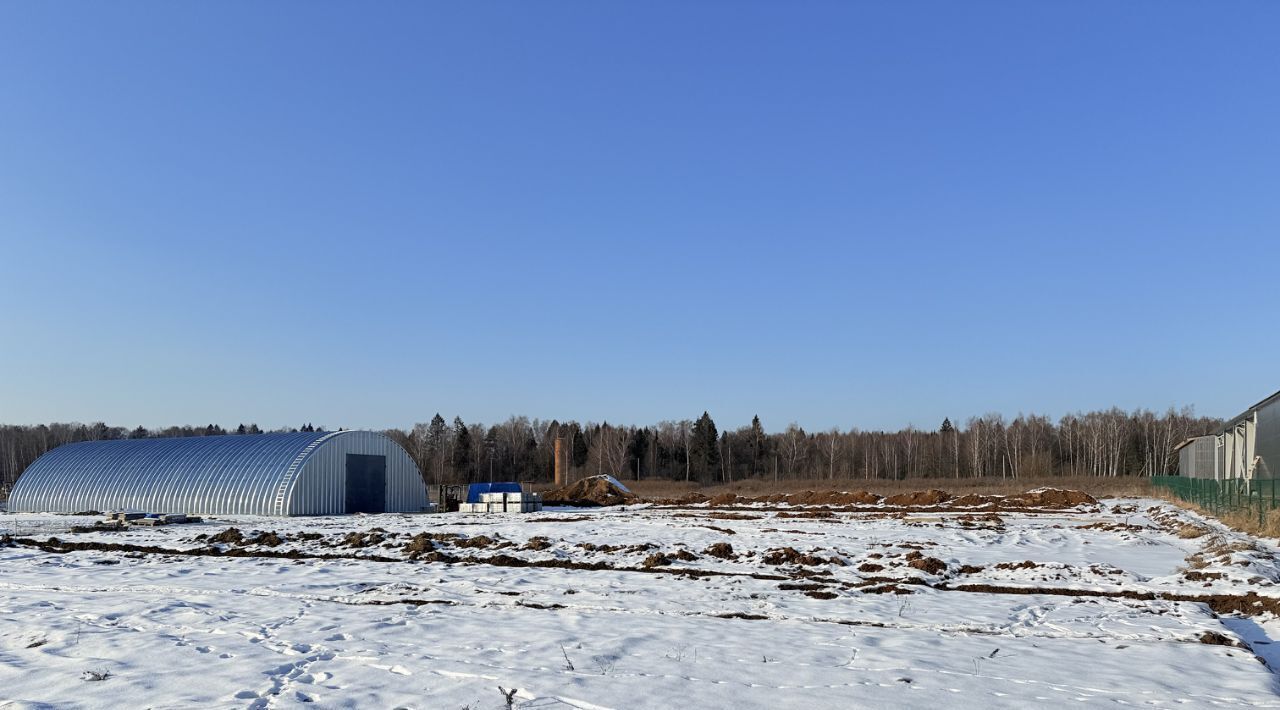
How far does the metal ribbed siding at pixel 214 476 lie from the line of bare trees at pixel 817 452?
6132 centimetres

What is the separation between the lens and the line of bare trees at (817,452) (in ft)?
356

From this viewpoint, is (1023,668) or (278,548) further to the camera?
(278,548)

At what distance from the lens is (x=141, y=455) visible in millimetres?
46094

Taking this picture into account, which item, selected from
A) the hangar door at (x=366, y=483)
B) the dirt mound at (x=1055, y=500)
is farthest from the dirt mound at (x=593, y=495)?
the dirt mound at (x=1055, y=500)

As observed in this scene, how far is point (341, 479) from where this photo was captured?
141 feet

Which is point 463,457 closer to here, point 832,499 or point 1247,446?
point 832,499

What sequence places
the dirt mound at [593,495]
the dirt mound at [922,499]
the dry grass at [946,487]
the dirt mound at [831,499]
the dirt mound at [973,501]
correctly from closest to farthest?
the dirt mound at [973,501], the dirt mound at [922,499], the dirt mound at [831,499], the dirt mound at [593,495], the dry grass at [946,487]

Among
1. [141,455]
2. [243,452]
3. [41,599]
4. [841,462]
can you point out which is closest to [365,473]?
[243,452]

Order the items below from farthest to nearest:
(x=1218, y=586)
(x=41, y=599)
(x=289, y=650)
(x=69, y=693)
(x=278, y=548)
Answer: (x=278, y=548)
(x=1218, y=586)
(x=41, y=599)
(x=289, y=650)
(x=69, y=693)

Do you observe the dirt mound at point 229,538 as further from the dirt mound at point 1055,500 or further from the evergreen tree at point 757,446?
the evergreen tree at point 757,446

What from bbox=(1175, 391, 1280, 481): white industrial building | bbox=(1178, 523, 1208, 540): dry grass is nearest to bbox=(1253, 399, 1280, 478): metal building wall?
bbox=(1175, 391, 1280, 481): white industrial building

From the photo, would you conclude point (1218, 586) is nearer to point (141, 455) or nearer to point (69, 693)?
point (69, 693)

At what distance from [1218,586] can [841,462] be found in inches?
4200

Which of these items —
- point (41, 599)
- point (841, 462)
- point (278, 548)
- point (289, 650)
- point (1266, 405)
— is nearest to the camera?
point (289, 650)
